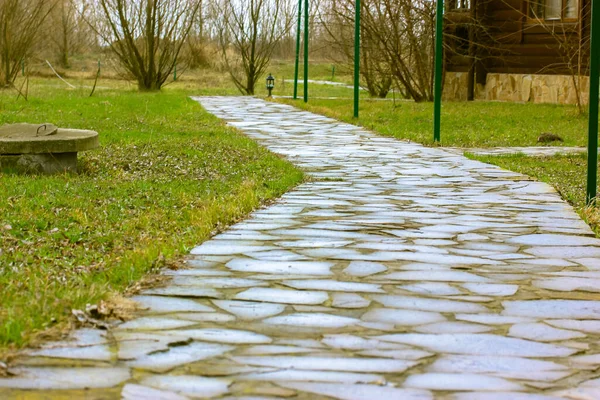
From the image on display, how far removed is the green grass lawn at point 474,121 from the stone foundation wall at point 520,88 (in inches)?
29.2

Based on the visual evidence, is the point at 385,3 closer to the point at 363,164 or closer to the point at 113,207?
the point at 363,164

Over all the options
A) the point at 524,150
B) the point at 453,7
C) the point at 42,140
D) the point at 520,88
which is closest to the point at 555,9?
the point at 520,88

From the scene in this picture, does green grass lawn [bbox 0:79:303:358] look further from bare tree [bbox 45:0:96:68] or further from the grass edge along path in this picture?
bare tree [bbox 45:0:96:68]

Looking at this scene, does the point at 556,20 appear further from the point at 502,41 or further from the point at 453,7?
the point at 453,7

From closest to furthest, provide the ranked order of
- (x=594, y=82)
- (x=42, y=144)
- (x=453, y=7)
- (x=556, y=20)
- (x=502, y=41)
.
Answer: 1. (x=594, y=82)
2. (x=42, y=144)
3. (x=556, y=20)
4. (x=502, y=41)
5. (x=453, y=7)

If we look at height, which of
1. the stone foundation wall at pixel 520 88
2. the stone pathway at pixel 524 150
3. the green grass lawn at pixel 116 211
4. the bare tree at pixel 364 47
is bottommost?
the green grass lawn at pixel 116 211

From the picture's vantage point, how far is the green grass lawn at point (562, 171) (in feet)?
25.2

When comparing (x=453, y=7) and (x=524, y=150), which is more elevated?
(x=453, y=7)

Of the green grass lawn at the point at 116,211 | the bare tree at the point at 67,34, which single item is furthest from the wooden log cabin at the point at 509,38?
the bare tree at the point at 67,34

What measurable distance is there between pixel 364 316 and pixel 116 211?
11.9 ft

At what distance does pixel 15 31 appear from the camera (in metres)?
26.1

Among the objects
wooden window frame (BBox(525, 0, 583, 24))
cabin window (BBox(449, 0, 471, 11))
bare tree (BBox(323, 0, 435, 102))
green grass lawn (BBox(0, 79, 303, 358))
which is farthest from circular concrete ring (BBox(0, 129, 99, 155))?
cabin window (BBox(449, 0, 471, 11))

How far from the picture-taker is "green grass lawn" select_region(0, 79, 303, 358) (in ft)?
14.9

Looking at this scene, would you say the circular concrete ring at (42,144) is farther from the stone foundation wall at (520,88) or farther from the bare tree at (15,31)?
the bare tree at (15,31)
